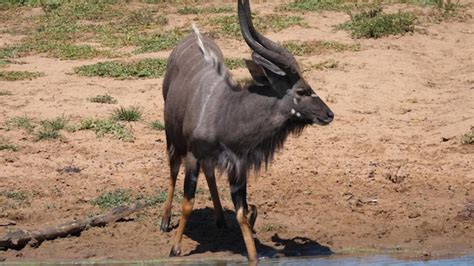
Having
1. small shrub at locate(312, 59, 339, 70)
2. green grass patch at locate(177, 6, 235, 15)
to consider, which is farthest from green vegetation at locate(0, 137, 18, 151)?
green grass patch at locate(177, 6, 235, 15)

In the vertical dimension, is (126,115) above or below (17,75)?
above

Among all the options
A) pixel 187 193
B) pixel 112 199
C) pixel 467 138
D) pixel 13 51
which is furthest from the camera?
pixel 13 51

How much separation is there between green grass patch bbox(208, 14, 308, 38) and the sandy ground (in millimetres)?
985

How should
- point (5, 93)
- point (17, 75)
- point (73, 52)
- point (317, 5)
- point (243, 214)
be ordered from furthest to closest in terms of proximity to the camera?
1. point (317, 5)
2. point (73, 52)
3. point (17, 75)
4. point (5, 93)
5. point (243, 214)

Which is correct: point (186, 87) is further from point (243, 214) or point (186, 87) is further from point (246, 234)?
point (246, 234)

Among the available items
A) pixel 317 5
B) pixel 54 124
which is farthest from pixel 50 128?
pixel 317 5

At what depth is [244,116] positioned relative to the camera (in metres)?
8.90

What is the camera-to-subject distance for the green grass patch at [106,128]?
1177 cm

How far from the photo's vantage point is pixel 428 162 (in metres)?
11.2

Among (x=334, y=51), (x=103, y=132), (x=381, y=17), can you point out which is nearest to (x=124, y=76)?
(x=103, y=132)

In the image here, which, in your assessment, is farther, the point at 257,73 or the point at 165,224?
the point at 165,224

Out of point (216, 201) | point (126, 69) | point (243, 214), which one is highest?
point (243, 214)

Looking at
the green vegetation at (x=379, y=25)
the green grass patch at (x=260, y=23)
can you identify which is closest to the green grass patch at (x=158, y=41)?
the green grass patch at (x=260, y=23)

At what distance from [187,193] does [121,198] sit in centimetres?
133
